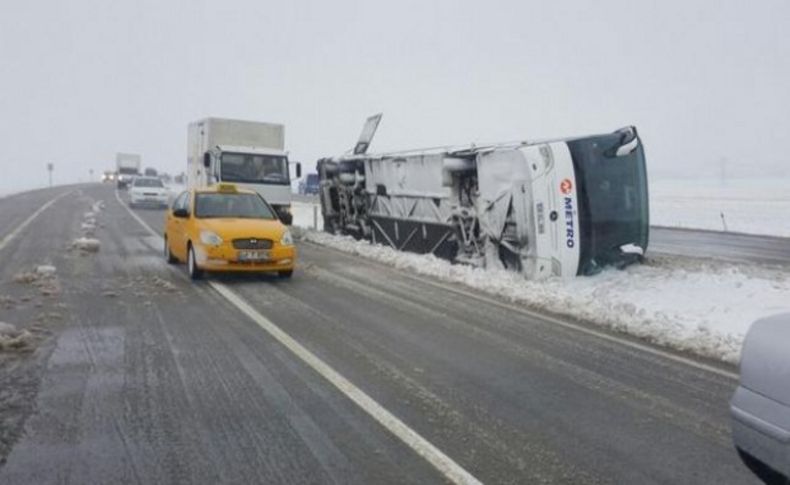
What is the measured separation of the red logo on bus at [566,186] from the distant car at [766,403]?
8.83 metres

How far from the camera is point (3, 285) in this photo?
34.8ft

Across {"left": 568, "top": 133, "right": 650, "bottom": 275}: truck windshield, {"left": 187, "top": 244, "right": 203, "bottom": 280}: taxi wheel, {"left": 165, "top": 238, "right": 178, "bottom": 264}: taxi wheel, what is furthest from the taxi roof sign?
{"left": 568, "top": 133, "right": 650, "bottom": 275}: truck windshield

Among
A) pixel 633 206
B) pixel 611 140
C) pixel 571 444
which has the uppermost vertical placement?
pixel 611 140

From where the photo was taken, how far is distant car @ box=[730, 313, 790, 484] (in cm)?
293

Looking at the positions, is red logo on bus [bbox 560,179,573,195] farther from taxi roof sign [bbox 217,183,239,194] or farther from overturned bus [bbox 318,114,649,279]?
taxi roof sign [bbox 217,183,239,194]

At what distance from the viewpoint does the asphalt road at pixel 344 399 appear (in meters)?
4.27

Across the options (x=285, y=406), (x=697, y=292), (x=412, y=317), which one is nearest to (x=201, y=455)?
(x=285, y=406)

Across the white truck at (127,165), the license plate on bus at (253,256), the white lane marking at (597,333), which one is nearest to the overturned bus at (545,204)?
the white lane marking at (597,333)

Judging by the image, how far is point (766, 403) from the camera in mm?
3023

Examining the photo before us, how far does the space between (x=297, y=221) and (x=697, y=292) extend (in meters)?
21.1

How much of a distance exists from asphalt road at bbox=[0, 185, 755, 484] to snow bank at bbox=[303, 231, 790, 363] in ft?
2.36

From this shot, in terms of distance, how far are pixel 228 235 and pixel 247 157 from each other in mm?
11001

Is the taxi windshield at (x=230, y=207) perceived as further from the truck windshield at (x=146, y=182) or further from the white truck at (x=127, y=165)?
the white truck at (x=127, y=165)

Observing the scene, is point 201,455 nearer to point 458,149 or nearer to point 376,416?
point 376,416
